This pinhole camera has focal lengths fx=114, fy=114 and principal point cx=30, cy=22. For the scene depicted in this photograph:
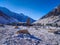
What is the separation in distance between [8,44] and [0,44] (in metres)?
0.75

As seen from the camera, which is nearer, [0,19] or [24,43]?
[24,43]

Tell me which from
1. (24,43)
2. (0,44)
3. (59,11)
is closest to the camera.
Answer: (0,44)

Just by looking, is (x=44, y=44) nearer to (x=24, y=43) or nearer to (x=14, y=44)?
(x=24, y=43)

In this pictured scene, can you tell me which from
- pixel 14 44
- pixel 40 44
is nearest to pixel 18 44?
pixel 14 44

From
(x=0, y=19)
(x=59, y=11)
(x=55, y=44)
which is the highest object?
(x=59, y=11)

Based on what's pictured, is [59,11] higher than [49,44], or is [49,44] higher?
[59,11]

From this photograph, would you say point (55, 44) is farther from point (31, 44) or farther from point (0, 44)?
point (0, 44)

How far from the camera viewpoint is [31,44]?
11.4 meters

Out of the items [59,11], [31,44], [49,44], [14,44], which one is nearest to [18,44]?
[14,44]

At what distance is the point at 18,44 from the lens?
36.1ft

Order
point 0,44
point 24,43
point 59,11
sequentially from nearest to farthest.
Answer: point 0,44 → point 24,43 → point 59,11

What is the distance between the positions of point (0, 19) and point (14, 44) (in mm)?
129879

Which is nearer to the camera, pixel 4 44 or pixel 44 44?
pixel 4 44

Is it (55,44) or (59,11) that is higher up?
(59,11)
